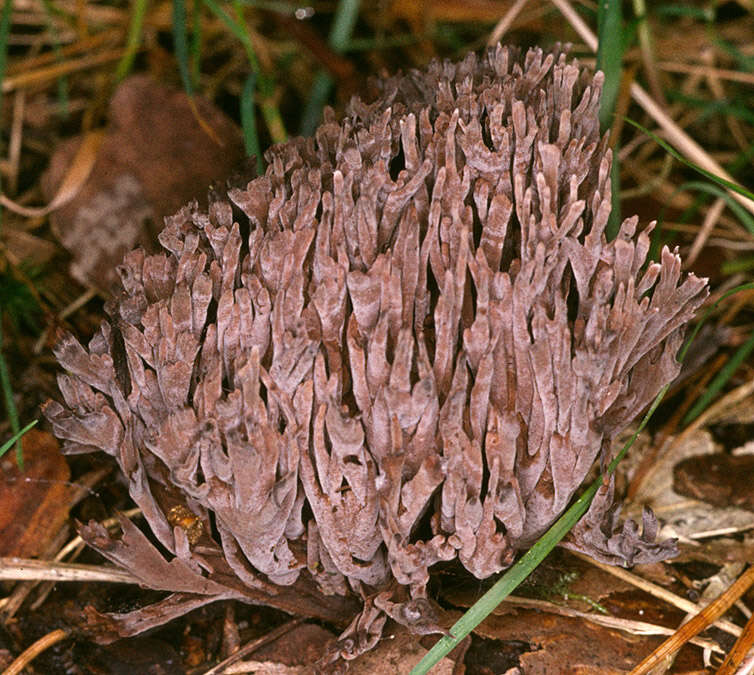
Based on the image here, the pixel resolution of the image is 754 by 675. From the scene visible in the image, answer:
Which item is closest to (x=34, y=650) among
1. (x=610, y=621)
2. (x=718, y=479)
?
(x=610, y=621)

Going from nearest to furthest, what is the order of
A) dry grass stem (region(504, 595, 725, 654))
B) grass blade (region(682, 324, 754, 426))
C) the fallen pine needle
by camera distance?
the fallen pine needle < dry grass stem (region(504, 595, 725, 654)) < grass blade (region(682, 324, 754, 426))

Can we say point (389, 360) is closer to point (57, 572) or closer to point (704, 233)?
point (57, 572)

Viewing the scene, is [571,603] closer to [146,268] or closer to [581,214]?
[581,214]

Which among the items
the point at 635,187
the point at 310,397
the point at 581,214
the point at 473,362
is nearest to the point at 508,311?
the point at 473,362

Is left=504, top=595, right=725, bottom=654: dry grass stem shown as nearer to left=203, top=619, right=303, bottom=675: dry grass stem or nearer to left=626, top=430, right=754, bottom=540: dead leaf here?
left=626, top=430, right=754, bottom=540: dead leaf

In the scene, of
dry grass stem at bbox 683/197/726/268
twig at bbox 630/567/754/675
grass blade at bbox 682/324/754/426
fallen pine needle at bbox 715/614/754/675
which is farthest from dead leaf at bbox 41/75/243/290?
fallen pine needle at bbox 715/614/754/675

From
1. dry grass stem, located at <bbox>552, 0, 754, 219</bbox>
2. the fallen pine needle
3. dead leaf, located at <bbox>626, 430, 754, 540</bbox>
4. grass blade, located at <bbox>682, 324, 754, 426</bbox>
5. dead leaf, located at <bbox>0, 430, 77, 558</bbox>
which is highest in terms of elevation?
dry grass stem, located at <bbox>552, 0, 754, 219</bbox>
